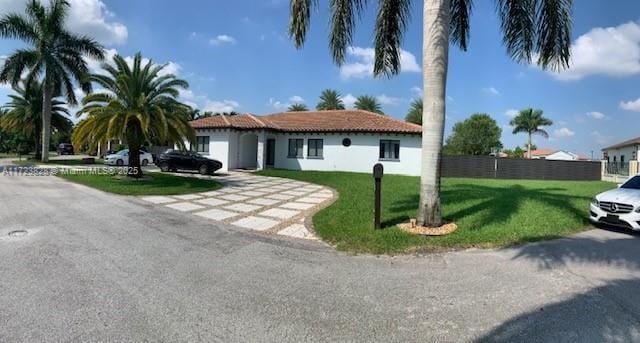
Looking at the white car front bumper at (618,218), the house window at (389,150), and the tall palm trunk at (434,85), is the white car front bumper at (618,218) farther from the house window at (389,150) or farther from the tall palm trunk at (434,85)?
the house window at (389,150)

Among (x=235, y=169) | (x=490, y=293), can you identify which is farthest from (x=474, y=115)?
(x=490, y=293)

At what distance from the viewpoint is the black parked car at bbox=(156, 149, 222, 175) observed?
794 inches

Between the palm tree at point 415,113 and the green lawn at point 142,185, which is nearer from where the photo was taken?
the green lawn at point 142,185

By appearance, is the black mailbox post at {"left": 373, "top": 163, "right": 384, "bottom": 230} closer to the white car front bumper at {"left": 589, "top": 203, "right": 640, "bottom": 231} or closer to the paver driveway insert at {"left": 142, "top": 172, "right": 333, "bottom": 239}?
the paver driveway insert at {"left": 142, "top": 172, "right": 333, "bottom": 239}

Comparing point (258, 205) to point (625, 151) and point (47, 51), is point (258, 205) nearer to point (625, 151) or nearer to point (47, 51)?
point (47, 51)

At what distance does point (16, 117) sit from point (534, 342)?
39.8 m

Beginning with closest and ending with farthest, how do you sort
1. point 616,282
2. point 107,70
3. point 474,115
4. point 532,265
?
1. point 616,282
2. point 532,265
3. point 107,70
4. point 474,115

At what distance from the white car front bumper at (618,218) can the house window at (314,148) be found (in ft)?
59.3

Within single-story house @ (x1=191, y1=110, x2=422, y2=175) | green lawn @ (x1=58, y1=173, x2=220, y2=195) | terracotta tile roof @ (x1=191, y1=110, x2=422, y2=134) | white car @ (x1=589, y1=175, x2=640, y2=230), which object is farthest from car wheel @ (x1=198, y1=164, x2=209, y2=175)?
white car @ (x1=589, y1=175, x2=640, y2=230)

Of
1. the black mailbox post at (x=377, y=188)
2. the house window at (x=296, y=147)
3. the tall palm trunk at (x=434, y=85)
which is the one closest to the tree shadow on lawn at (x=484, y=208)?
the black mailbox post at (x=377, y=188)

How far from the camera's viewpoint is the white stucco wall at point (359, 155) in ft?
76.4

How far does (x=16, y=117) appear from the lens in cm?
3000

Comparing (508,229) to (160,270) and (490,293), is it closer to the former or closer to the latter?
(490,293)

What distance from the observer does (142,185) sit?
13.4 meters
